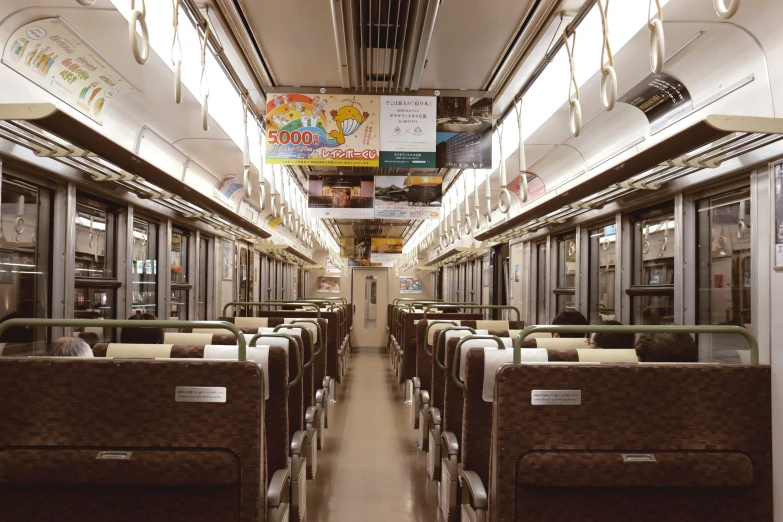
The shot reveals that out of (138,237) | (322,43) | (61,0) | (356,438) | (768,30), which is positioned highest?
(322,43)

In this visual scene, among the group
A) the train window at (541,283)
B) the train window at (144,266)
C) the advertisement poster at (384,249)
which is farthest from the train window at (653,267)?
the advertisement poster at (384,249)

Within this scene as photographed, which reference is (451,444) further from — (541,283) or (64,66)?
(541,283)

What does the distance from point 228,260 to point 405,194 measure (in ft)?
11.1

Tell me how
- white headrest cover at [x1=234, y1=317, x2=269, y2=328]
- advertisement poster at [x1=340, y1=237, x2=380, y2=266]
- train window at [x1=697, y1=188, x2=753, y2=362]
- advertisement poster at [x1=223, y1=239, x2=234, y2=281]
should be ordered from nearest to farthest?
train window at [x1=697, y1=188, x2=753, y2=362], white headrest cover at [x1=234, y1=317, x2=269, y2=328], advertisement poster at [x1=223, y1=239, x2=234, y2=281], advertisement poster at [x1=340, y1=237, x2=380, y2=266]

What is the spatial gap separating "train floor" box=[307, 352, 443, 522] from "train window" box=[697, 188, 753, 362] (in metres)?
2.29

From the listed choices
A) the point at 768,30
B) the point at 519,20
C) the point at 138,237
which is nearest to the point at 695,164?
the point at 768,30

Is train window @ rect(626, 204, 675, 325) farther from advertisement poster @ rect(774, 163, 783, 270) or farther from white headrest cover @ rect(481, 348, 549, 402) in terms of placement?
white headrest cover @ rect(481, 348, 549, 402)

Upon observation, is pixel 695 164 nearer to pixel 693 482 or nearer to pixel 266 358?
pixel 693 482

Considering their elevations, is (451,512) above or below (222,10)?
below

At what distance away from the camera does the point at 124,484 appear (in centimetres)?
210

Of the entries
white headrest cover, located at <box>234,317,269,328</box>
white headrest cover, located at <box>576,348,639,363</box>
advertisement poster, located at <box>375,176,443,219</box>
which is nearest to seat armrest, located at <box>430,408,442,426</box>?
white headrest cover, located at <box>576,348,639,363</box>

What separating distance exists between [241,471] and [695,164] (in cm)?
298

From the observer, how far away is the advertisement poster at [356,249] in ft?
62.6

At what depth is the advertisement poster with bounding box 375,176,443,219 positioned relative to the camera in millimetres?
9586
